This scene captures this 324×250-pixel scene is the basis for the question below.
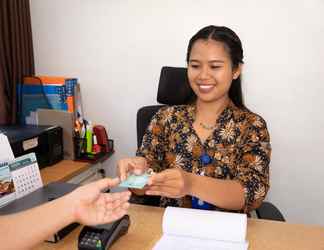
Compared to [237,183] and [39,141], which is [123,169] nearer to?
[237,183]

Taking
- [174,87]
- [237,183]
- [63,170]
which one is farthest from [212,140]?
[63,170]

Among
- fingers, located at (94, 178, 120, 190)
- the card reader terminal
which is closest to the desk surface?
the card reader terminal

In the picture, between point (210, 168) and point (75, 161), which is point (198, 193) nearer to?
point (210, 168)

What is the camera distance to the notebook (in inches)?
45.3

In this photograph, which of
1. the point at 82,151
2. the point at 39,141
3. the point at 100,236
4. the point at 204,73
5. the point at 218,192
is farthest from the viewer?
the point at 82,151

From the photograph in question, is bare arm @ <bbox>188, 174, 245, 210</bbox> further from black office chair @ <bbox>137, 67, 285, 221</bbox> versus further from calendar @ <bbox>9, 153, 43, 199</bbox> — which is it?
calendar @ <bbox>9, 153, 43, 199</bbox>

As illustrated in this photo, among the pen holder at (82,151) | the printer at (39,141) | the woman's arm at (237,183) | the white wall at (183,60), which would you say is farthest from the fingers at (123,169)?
the white wall at (183,60)

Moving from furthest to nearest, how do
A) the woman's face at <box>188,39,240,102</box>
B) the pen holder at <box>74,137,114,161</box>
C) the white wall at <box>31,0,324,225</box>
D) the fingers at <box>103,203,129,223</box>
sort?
1. the pen holder at <box>74,137,114,161</box>
2. the white wall at <box>31,0,324,225</box>
3. the woman's face at <box>188,39,240,102</box>
4. the fingers at <box>103,203,129,223</box>

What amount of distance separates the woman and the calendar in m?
0.37

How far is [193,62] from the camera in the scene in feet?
5.25

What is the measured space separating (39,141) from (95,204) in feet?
4.02

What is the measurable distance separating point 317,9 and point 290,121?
672 mm

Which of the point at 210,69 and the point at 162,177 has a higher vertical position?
the point at 210,69

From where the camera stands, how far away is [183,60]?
2.33m
